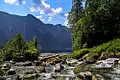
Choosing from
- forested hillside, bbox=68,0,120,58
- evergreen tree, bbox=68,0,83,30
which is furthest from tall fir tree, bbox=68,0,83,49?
forested hillside, bbox=68,0,120,58

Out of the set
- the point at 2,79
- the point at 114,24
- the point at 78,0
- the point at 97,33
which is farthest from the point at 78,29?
the point at 2,79

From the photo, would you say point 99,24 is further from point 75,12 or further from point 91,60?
point 75,12

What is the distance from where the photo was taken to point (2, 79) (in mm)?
24641

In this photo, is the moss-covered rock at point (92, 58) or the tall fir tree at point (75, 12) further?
the tall fir tree at point (75, 12)

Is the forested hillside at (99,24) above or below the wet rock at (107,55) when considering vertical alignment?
above

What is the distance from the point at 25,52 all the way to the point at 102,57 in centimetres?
2866

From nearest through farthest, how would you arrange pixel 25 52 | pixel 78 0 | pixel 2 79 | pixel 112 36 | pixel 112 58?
pixel 2 79 < pixel 112 58 < pixel 112 36 < pixel 25 52 < pixel 78 0

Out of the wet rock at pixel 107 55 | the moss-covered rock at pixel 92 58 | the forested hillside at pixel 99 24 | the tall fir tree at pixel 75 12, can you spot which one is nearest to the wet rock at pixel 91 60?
the moss-covered rock at pixel 92 58

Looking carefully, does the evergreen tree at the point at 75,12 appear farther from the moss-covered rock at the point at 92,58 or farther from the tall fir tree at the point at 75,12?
the moss-covered rock at the point at 92,58

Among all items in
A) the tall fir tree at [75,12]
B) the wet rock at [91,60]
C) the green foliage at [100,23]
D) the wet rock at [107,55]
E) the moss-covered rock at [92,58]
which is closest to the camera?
the wet rock at [91,60]

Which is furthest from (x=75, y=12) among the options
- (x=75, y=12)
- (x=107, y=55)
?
(x=107, y=55)

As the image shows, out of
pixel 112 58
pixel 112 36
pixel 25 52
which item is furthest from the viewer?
pixel 25 52

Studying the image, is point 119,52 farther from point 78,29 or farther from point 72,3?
point 72,3

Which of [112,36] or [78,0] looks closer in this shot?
[112,36]
